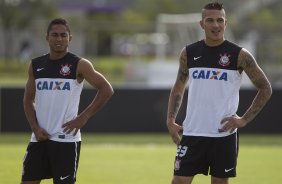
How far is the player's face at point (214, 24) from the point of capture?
8836 mm

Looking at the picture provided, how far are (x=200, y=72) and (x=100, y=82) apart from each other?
3.45ft

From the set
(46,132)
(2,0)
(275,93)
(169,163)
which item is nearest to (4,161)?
(169,163)

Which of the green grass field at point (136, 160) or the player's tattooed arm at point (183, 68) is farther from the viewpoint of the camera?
the green grass field at point (136, 160)

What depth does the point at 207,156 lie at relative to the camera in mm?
8945

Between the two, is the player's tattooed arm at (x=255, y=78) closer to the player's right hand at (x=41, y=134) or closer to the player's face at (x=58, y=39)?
the player's face at (x=58, y=39)

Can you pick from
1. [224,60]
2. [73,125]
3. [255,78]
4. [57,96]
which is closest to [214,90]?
[224,60]

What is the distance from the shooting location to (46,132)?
910 cm

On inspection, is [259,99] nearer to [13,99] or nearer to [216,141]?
[216,141]

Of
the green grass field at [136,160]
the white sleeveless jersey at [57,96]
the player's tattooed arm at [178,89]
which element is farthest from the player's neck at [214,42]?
the green grass field at [136,160]

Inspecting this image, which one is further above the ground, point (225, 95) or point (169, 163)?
point (225, 95)

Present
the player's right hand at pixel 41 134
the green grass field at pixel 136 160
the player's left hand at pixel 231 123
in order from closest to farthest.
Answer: the player's left hand at pixel 231 123 → the player's right hand at pixel 41 134 → the green grass field at pixel 136 160

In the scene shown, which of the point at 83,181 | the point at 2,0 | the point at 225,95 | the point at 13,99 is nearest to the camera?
the point at 225,95

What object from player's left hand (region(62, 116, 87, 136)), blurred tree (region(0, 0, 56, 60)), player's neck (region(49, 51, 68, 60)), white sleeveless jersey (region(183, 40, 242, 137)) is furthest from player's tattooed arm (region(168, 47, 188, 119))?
blurred tree (region(0, 0, 56, 60))

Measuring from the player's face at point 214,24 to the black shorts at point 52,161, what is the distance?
1770 millimetres
